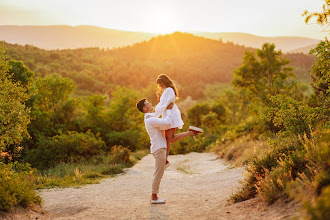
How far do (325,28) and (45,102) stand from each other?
28.6m

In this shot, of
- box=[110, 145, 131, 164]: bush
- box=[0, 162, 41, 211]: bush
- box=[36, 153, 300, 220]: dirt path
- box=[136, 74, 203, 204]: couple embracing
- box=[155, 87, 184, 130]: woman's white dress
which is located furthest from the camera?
box=[110, 145, 131, 164]: bush

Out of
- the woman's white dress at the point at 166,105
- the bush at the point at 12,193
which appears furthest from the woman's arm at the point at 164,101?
the bush at the point at 12,193

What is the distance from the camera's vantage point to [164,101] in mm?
7695

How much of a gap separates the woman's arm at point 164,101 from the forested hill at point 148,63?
34275 mm

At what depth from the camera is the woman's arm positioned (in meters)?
7.60

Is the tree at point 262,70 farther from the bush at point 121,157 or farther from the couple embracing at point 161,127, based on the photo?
the couple embracing at point 161,127

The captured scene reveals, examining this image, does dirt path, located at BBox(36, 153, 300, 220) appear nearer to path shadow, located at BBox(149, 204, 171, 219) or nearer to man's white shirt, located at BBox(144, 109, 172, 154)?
path shadow, located at BBox(149, 204, 171, 219)

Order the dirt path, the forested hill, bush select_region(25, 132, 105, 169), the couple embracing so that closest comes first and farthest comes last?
1. the dirt path
2. the couple embracing
3. bush select_region(25, 132, 105, 169)
4. the forested hill

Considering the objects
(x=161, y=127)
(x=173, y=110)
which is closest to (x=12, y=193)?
(x=161, y=127)

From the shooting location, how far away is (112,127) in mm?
32812

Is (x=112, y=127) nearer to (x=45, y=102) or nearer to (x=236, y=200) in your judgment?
(x=45, y=102)

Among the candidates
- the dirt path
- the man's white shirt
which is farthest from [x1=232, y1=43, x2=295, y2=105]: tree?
the man's white shirt

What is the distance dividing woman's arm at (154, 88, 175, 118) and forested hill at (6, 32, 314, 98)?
34275 millimetres

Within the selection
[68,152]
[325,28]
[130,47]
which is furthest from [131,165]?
[130,47]
